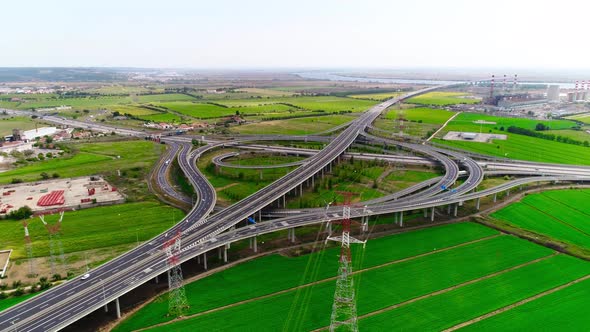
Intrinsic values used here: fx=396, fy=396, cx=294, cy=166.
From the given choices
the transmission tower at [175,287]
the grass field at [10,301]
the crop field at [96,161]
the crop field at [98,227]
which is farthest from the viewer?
the crop field at [96,161]

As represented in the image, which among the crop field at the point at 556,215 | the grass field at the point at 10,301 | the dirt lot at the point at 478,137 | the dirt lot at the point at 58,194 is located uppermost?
the dirt lot at the point at 478,137

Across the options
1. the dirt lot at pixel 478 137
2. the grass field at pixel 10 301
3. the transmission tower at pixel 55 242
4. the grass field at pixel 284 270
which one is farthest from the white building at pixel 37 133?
the dirt lot at pixel 478 137

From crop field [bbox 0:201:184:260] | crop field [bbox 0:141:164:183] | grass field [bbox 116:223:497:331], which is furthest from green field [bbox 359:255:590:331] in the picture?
crop field [bbox 0:141:164:183]

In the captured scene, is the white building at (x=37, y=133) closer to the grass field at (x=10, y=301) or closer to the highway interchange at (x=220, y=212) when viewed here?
the highway interchange at (x=220, y=212)

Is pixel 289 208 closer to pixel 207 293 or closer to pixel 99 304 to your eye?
pixel 207 293

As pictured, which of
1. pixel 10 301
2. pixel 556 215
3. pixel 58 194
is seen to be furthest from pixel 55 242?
pixel 556 215

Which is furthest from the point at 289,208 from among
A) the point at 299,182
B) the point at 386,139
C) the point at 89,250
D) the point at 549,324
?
the point at 386,139
